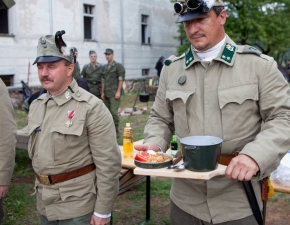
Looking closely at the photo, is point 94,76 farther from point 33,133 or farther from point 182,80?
point 182,80

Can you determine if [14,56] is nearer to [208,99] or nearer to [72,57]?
[72,57]

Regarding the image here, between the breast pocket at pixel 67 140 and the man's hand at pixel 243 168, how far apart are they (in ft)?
3.65

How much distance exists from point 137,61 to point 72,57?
17.1 metres

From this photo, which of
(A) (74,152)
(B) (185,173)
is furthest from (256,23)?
(B) (185,173)

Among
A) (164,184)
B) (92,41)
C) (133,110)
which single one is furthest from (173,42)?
(164,184)

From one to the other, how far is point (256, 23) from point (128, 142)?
1774 cm

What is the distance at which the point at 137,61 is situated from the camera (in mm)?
19547

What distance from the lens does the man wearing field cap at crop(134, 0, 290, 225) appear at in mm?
1825

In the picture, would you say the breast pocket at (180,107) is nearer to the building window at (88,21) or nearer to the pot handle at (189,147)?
Result: the pot handle at (189,147)

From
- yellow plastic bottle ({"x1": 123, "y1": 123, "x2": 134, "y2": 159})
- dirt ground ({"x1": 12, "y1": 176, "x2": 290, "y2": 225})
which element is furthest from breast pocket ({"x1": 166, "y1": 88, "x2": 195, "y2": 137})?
dirt ground ({"x1": 12, "y1": 176, "x2": 290, "y2": 225})

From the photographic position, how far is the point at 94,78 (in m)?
9.27

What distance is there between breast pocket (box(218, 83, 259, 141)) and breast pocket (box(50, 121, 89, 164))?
0.94 m

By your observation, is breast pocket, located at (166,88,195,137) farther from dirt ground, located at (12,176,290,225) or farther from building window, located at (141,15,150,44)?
building window, located at (141,15,150,44)

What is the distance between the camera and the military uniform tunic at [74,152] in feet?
7.97
